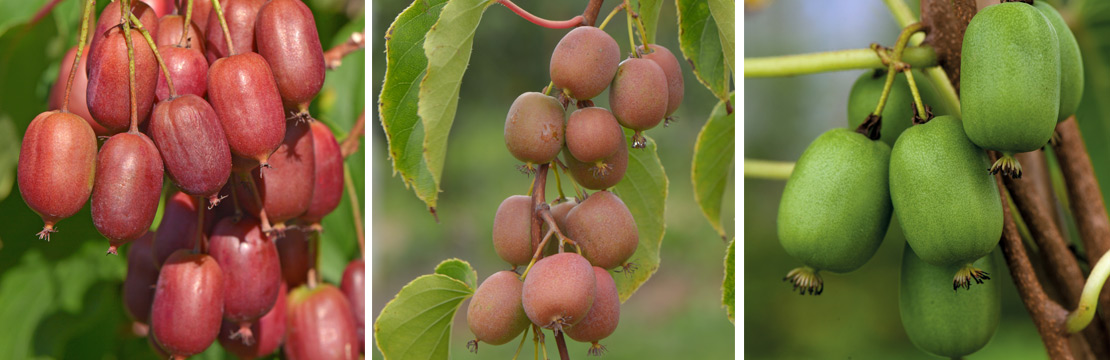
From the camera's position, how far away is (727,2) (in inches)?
27.1

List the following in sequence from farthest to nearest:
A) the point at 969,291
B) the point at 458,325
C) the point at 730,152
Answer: the point at 458,325, the point at 730,152, the point at 969,291

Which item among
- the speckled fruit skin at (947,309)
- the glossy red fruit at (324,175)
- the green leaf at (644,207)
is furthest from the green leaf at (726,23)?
the glossy red fruit at (324,175)

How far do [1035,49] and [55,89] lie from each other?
2.22 ft

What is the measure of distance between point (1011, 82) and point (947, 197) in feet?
0.25

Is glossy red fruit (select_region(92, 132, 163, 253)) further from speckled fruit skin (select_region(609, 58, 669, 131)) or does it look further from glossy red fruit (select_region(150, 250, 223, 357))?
speckled fruit skin (select_region(609, 58, 669, 131))

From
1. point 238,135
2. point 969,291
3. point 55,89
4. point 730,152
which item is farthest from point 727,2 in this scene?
point 55,89

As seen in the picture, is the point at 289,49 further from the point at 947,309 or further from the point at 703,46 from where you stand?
the point at 947,309

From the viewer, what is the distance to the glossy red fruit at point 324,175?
66 cm

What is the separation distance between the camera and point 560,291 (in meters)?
0.49

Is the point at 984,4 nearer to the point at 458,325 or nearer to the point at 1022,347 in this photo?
the point at 1022,347

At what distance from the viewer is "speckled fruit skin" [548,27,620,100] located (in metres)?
0.54

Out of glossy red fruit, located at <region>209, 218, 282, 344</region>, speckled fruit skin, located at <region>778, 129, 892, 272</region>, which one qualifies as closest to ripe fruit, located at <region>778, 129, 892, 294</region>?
speckled fruit skin, located at <region>778, 129, 892, 272</region>

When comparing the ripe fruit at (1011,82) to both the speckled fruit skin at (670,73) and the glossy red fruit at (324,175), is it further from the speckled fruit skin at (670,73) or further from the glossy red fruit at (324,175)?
the glossy red fruit at (324,175)

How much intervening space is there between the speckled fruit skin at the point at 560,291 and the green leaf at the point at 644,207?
0.21m
